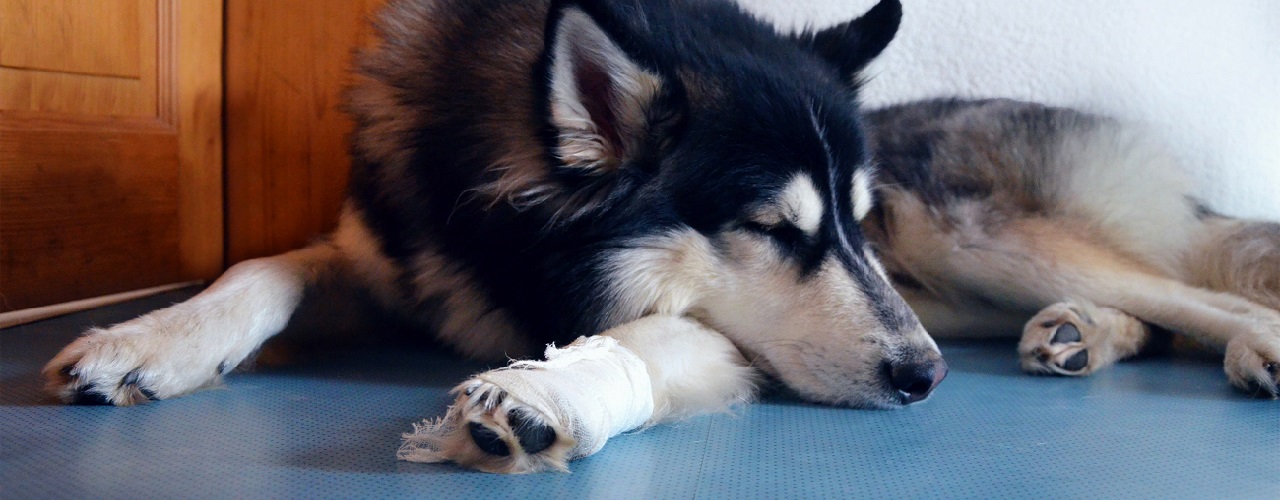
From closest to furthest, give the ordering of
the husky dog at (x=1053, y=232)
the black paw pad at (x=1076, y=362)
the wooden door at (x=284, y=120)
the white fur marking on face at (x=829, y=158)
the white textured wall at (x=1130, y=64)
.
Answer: the white fur marking on face at (x=829, y=158) < the black paw pad at (x=1076, y=362) < the husky dog at (x=1053, y=232) < the white textured wall at (x=1130, y=64) < the wooden door at (x=284, y=120)

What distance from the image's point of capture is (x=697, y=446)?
1.45 meters

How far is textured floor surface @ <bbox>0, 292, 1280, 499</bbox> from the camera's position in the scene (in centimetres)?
121

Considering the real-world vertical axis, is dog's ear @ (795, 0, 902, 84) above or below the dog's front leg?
above

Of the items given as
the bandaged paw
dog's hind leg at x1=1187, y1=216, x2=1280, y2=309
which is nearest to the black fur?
the bandaged paw

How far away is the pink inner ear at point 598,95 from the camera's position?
62.3 inches

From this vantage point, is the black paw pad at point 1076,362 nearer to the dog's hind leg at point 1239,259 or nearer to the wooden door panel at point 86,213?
the dog's hind leg at point 1239,259

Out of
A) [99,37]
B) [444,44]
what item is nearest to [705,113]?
[444,44]

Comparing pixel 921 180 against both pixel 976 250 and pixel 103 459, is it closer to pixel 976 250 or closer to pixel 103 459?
pixel 976 250

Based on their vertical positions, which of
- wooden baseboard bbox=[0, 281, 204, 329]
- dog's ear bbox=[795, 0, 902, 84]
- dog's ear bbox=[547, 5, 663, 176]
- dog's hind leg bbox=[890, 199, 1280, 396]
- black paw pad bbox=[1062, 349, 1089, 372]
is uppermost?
dog's ear bbox=[795, 0, 902, 84]

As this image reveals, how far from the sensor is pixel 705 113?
167 centimetres

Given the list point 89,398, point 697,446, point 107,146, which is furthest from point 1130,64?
point 107,146

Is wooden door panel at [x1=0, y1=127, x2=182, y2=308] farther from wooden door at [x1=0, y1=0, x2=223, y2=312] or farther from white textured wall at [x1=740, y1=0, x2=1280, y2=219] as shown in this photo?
white textured wall at [x1=740, y1=0, x2=1280, y2=219]

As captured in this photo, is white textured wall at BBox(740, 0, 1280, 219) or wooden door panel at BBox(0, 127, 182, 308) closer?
wooden door panel at BBox(0, 127, 182, 308)

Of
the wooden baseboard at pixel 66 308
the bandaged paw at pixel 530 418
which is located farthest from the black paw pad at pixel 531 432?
the wooden baseboard at pixel 66 308
